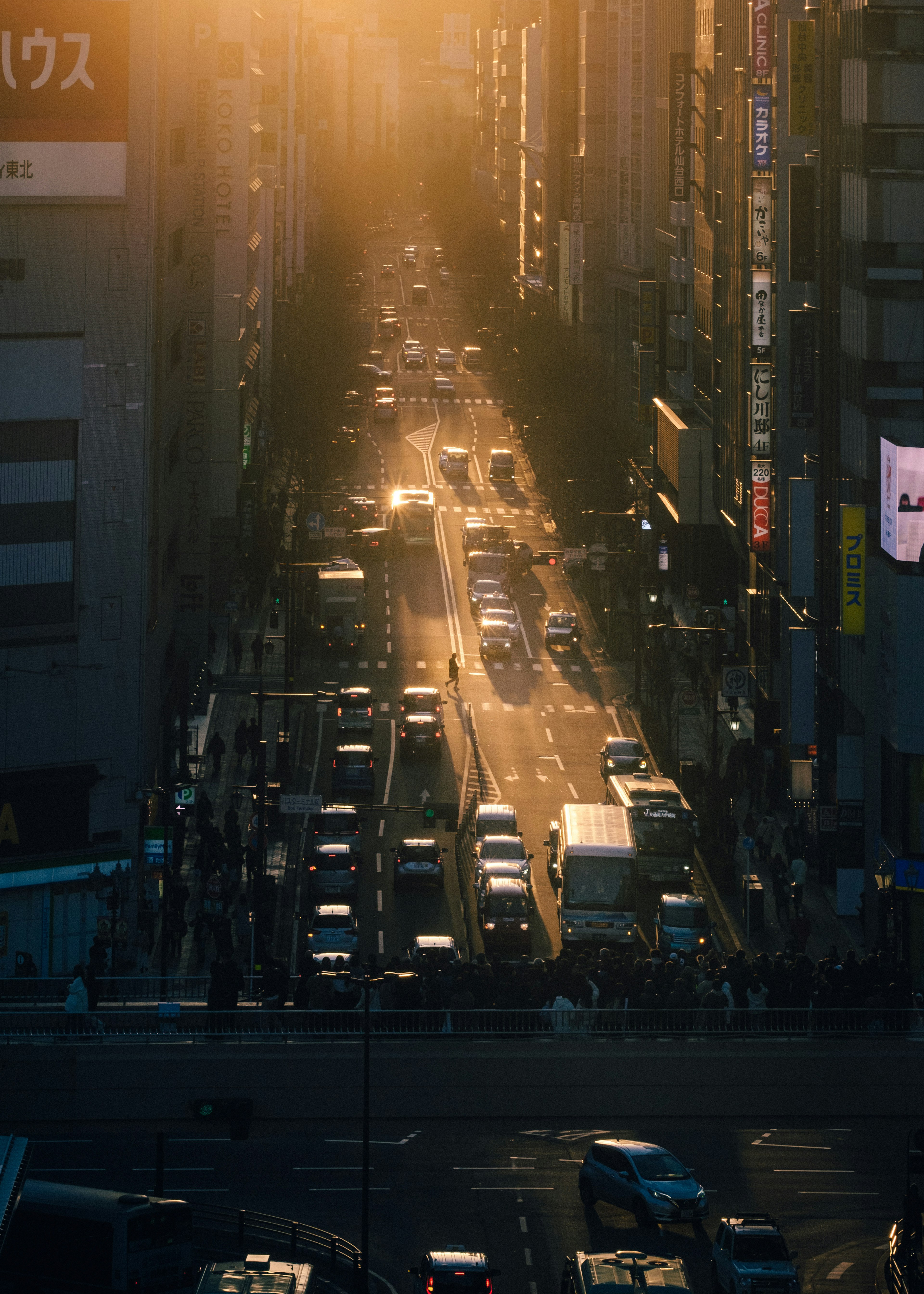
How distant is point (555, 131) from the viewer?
14025 cm

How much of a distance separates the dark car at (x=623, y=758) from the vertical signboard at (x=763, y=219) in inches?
556

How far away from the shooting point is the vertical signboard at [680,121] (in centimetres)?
7812

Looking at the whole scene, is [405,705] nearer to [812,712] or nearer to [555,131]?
[812,712]

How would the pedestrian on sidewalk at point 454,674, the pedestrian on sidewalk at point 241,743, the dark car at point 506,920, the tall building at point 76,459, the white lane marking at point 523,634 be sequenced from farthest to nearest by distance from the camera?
the white lane marking at point 523,634 → the pedestrian on sidewalk at point 454,674 → the pedestrian on sidewalk at point 241,743 → the dark car at point 506,920 → the tall building at point 76,459

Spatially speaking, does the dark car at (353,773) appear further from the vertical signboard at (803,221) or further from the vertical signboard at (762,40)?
the vertical signboard at (762,40)

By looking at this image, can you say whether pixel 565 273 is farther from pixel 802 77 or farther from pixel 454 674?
pixel 802 77

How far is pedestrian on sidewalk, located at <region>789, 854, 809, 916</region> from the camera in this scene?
42.1 metres

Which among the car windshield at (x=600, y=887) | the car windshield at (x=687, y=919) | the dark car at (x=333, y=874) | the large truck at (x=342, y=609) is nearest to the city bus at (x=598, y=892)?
the car windshield at (x=600, y=887)

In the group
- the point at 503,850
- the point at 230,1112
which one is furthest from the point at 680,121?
the point at 230,1112

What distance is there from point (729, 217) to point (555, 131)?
259 ft

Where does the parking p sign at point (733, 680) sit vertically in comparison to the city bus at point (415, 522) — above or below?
below

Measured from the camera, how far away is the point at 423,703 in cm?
5797

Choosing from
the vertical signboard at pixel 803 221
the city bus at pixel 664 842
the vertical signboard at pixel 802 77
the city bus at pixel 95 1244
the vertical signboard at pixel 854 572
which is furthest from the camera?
the vertical signboard at pixel 803 221

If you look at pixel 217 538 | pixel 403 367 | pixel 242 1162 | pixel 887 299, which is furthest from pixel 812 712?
pixel 403 367
